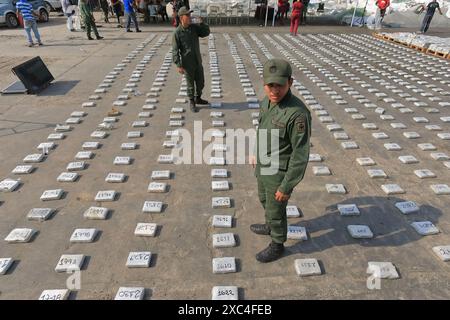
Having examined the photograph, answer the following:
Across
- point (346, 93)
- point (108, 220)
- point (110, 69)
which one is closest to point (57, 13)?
point (110, 69)

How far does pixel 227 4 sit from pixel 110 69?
10797mm

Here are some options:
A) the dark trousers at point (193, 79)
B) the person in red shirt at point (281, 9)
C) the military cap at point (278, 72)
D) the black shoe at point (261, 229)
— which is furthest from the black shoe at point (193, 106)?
the person in red shirt at point (281, 9)

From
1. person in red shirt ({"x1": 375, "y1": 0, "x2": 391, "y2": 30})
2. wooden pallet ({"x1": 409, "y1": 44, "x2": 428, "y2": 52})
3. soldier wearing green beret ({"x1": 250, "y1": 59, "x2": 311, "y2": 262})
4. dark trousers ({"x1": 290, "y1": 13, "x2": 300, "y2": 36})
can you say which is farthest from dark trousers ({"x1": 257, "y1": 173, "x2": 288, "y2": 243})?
person in red shirt ({"x1": 375, "y1": 0, "x2": 391, "y2": 30})

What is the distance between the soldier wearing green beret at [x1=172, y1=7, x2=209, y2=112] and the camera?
5648 millimetres

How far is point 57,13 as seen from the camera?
22.3 metres

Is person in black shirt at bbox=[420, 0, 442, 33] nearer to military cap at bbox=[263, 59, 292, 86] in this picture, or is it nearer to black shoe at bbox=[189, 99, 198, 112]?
black shoe at bbox=[189, 99, 198, 112]

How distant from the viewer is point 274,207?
110 inches

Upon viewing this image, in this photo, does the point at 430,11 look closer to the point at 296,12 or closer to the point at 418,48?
the point at 418,48

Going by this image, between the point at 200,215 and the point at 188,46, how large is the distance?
3.55 meters

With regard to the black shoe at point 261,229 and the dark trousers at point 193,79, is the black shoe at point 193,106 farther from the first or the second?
the black shoe at point 261,229

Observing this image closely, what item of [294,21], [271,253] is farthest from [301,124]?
[294,21]

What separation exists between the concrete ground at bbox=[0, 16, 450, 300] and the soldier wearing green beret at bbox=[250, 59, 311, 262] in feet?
2.13

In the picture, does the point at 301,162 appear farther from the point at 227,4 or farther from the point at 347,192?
the point at 227,4

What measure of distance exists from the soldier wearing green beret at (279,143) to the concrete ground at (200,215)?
0.65m
